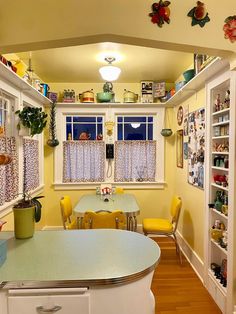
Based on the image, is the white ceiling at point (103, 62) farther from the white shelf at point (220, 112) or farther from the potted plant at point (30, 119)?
the white shelf at point (220, 112)

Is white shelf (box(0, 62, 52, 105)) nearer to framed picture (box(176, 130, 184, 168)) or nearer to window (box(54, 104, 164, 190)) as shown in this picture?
window (box(54, 104, 164, 190))

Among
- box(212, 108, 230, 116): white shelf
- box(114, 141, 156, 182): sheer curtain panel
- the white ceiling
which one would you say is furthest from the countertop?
box(114, 141, 156, 182): sheer curtain panel

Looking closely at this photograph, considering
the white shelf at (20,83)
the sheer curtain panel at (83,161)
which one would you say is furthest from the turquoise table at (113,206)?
the white shelf at (20,83)

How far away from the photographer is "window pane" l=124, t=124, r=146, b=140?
14.5ft

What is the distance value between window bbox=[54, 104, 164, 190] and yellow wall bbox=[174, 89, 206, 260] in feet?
1.61

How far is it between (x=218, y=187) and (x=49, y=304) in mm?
1908

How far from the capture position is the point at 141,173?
173 inches

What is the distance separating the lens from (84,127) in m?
4.39

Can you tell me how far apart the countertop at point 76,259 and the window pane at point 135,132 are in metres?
2.81

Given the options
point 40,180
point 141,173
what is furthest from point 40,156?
point 141,173

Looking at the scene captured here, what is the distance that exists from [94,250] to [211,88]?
6.45 ft

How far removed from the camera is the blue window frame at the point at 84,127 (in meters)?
4.34

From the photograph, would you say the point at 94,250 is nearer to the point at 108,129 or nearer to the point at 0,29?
the point at 0,29

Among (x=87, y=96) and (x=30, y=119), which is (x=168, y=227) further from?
(x=87, y=96)
